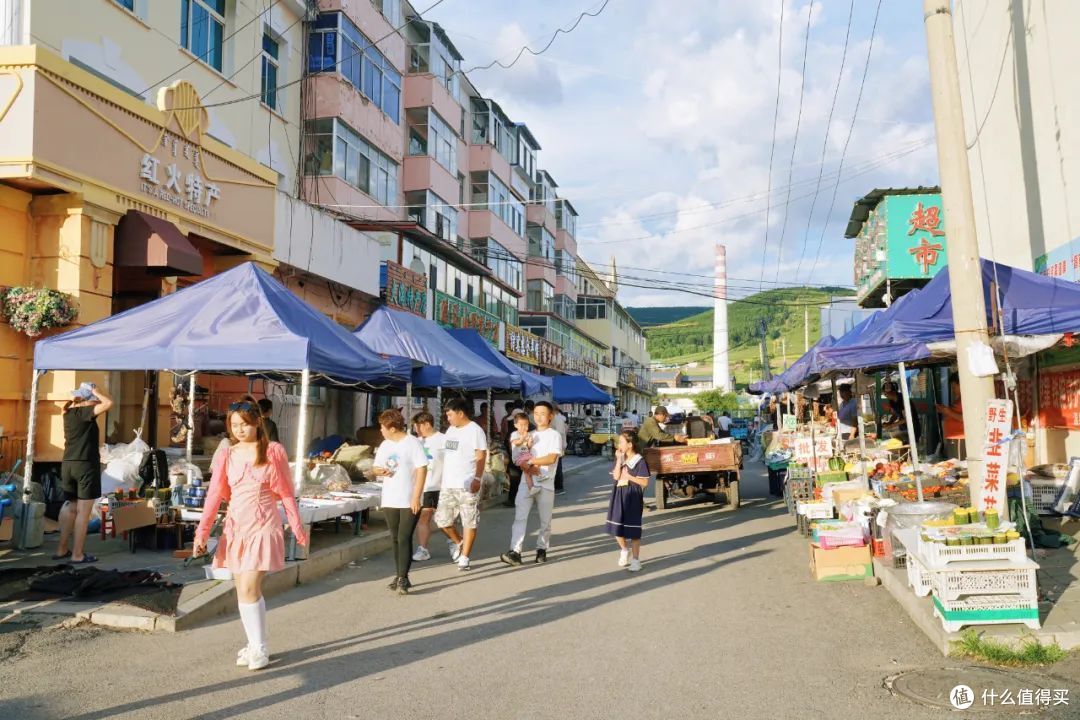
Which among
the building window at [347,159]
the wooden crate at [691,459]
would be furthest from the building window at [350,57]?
the wooden crate at [691,459]

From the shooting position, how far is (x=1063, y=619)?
623 cm

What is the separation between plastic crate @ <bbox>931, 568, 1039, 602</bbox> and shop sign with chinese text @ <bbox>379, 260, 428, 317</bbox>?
64.3 feet

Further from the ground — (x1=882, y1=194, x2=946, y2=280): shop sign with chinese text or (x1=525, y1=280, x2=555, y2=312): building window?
(x1=525, y1=280, x2=555, y2=312): building window

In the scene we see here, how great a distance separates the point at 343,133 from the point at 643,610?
1973 cm

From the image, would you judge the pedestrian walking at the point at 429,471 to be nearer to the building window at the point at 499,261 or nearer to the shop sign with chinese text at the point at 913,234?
the shop sign with chinese text at the point at 913,234

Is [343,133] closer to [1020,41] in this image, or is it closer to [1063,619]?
[1020,41]

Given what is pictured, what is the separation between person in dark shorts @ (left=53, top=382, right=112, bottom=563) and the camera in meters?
8.88

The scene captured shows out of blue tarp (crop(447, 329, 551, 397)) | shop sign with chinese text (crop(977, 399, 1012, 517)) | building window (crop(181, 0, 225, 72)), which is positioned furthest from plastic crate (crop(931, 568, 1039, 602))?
building window (crop(181, 0, 225, 72))

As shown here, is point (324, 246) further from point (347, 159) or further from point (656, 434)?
point (656, 434)

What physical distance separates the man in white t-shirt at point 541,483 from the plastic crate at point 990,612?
485 centimetres

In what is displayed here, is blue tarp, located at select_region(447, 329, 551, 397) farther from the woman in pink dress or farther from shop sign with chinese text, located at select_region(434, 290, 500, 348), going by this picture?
the woman in pink dress

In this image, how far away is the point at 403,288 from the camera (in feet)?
83.4

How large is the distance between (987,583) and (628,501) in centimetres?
408

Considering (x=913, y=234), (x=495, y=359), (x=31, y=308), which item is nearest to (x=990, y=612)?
(x=31, y=308)
